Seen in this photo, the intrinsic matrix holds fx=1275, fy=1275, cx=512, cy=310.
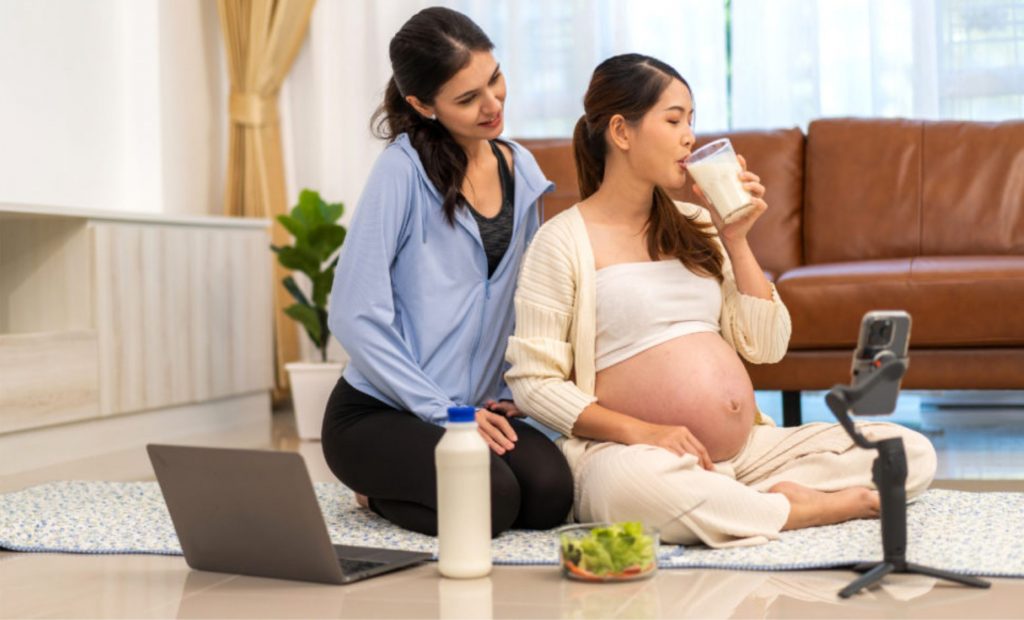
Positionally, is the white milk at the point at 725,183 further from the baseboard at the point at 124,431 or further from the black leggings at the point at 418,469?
the baseboard at the point at 124,431

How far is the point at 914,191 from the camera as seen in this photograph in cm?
411

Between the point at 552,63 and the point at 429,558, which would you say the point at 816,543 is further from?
the point at 552,63

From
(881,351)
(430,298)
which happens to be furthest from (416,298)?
(881,351)

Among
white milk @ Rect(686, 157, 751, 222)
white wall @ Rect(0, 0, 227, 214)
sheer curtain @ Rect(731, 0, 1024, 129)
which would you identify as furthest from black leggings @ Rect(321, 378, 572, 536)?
sheer curtain @ Rect(731, 0, 1024, 129)

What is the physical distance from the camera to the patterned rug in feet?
6.86

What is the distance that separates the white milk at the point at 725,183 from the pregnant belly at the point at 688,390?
316 mm

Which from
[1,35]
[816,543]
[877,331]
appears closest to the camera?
[877,331]

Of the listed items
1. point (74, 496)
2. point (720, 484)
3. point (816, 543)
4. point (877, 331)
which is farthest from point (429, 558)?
point (74, 496)

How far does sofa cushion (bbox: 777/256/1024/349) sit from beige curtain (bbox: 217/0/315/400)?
91.8 inches

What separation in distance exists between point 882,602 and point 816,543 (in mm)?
367

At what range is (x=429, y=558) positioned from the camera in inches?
86.7

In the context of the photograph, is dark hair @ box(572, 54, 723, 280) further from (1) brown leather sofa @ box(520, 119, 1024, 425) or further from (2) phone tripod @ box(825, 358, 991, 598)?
(1) brown leather sofa @ box(520, 119, 1024, 425)

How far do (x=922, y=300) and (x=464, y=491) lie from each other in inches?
76.6

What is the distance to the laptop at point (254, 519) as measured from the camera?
1975 millimetres
